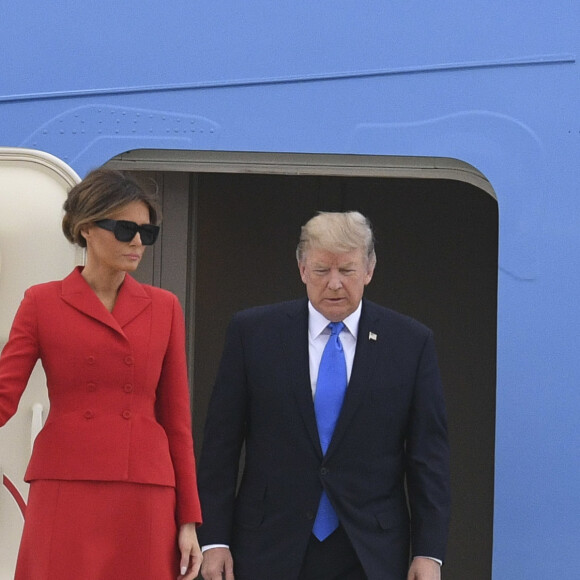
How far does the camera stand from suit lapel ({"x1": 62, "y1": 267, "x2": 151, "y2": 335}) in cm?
233

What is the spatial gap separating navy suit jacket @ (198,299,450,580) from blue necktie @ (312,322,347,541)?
0.03m

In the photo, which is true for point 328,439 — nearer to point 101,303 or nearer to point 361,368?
point 361,368

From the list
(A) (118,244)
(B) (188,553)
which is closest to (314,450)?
(B) (188,553)

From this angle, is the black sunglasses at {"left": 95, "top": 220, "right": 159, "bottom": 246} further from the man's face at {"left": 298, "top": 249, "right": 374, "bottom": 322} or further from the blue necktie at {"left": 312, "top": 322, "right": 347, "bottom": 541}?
the blue necktie at {"left": 312, "top": 322, "right": 347, "bottom": 541}

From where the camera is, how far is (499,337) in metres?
3.25

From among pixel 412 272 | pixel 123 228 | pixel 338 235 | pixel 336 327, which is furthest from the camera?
Answer: pixel 412 272

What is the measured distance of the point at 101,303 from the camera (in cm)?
235

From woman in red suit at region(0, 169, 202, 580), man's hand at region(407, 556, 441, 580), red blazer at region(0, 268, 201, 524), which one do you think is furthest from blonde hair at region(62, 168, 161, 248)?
man's hand at region(407, 556, 441, 580)

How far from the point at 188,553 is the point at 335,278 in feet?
2.43

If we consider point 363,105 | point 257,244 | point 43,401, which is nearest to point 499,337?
point 363,105

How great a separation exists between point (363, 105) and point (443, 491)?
111 centimetres

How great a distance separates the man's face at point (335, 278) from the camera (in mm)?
2758

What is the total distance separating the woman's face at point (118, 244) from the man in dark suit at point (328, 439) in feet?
1.83

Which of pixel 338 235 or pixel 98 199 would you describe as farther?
pixel 338 235
